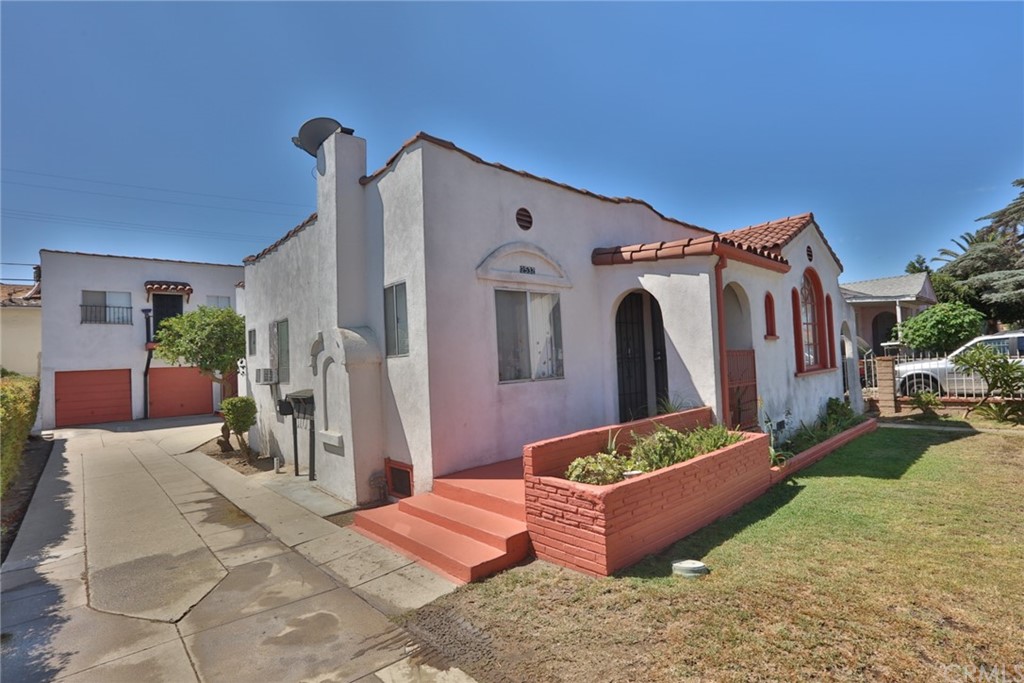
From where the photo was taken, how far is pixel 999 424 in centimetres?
1066

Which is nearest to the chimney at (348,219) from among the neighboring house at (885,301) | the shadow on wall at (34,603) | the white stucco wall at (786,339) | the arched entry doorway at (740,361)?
the shadow on wall at (34,603)

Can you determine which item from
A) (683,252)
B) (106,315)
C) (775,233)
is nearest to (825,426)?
(775,233)

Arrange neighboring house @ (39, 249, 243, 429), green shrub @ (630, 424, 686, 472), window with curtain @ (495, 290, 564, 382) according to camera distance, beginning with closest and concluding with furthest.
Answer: green shrub @ (630, 424, 686, 472)
window with curtain @ (495, 290, 564, 382)
neighboring house @ (39, 249, 243, 429)

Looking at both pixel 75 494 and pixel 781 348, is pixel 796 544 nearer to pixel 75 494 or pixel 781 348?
pixel 781 348

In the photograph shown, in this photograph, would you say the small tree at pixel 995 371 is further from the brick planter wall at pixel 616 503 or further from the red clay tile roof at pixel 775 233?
the brick planter wall at pixel 616 503

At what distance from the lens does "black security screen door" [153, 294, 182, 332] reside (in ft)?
75.0

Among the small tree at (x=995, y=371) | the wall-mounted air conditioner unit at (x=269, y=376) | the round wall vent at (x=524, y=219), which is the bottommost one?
the small tree at (x=995, y=371)

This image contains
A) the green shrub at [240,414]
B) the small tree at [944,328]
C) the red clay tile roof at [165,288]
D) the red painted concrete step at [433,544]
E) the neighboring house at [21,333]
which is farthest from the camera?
the red clay tile roof at [165,288]

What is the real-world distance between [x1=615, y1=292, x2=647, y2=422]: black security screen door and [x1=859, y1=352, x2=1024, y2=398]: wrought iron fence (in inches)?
331

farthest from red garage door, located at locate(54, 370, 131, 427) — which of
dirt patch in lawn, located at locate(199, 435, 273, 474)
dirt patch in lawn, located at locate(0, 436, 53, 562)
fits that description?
dirt patch in lawn, located at locate(199, 435, 273, 474)

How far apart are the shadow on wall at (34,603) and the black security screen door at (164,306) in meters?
17.5

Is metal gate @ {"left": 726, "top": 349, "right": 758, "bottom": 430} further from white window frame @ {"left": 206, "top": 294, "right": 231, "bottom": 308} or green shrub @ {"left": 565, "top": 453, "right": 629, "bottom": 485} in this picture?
white window frame @ {"left": 206, "top": 294, "right": 231, "bottom": 308}

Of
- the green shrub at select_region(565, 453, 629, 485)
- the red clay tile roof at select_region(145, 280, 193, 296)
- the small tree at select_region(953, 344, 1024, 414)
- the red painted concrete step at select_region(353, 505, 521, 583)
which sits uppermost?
the red clay tile roof at select_region(145, 280, 193, 296)

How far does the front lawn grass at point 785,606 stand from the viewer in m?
3.02
